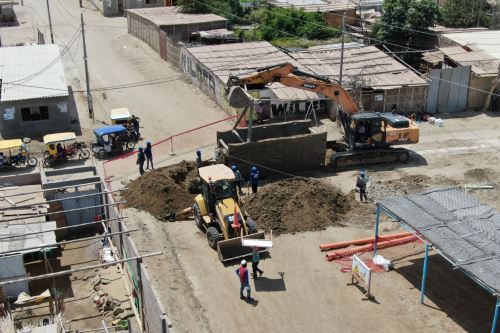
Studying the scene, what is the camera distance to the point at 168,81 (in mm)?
41312

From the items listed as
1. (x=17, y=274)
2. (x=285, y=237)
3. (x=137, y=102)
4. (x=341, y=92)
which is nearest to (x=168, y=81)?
(x=137, y=102)

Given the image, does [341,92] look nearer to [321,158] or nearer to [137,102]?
[321,158]

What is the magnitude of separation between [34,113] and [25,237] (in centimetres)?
1485

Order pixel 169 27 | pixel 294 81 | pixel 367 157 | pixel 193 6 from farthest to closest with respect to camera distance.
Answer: pixel 193 6, pixel 169 27, pixel 367 157, pixel 294 81

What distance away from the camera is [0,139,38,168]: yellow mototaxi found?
92.5ft

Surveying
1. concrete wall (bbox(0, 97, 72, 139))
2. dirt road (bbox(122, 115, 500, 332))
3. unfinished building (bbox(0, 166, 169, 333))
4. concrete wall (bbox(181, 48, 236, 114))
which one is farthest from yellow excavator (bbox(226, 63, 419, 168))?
concrete wall (bbox(0, 97, 72, 139))

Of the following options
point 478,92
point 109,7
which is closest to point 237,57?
point 478,92

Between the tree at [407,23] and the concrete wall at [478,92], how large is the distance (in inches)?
276

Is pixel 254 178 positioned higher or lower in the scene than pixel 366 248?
higher

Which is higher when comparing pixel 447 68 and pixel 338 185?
pixel 447 68

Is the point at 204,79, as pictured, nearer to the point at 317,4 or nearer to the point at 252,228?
the point at 252,228

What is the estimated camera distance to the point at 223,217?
2075cm

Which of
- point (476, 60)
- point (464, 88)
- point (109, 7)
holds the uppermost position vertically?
point (109, 7)

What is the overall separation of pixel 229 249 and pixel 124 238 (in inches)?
160
